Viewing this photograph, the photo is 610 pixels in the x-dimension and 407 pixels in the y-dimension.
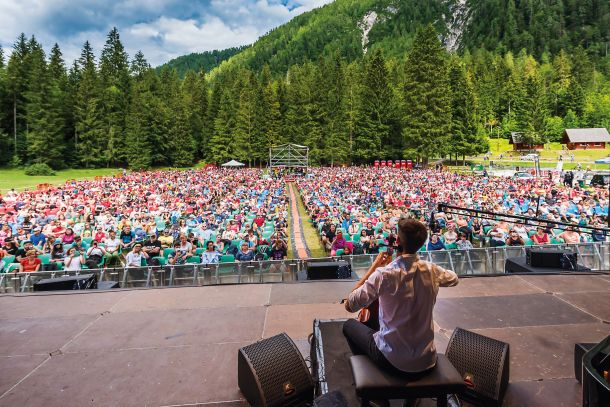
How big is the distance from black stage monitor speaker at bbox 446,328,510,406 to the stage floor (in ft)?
1.40

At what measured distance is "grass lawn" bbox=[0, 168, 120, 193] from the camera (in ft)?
117

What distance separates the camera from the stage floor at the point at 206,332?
3.56 meters

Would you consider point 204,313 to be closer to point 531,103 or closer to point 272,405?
point 272,405

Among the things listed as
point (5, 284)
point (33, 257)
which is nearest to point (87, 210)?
point (33, 257)

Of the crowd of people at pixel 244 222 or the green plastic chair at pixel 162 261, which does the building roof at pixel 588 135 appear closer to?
the crowd of people at pixel 244 222

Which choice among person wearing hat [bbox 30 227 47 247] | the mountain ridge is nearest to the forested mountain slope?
the mountain ridge

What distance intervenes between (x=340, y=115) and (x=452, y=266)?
52737 mm

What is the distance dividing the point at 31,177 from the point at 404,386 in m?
52.7

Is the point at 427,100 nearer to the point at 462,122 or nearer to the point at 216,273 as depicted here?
the point at 462,122

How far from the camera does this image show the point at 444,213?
42.7ft

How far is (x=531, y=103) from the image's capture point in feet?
220

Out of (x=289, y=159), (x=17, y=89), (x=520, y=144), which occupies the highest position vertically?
(x=17, y=89)

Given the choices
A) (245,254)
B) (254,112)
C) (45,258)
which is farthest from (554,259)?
(254,112)

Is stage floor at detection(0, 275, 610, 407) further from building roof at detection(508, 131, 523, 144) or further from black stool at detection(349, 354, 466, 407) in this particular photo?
building roof at detection(508, 131, 523, 144)
